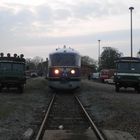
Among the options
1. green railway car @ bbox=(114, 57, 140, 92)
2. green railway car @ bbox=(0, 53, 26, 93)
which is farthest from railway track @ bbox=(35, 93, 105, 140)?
green railway car @ bbox=(114, 57, 140, 92)

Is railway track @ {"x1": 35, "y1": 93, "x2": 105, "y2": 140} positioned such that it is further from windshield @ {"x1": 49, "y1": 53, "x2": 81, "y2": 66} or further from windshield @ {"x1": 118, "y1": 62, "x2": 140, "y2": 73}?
windshield @ {"x1": 118, "y1": 62, "x2": 140, "y2": 73}

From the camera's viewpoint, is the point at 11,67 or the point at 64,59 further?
the point at 64,59

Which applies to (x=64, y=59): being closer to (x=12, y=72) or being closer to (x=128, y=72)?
(x=12, y=72)

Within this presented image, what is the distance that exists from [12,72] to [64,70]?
3.77m

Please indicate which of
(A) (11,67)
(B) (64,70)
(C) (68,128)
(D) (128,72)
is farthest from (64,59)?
(C) (68,128)

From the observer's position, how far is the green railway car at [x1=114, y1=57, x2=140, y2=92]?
121 feet

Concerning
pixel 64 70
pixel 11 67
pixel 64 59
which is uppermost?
pixel 64 59

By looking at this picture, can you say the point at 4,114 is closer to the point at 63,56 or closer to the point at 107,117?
the point at 107,117

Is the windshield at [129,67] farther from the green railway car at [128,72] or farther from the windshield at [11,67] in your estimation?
the windshield at [11,67]

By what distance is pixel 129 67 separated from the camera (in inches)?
1469

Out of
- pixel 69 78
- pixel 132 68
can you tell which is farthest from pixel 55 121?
pixel 132 68

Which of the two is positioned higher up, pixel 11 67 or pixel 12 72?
pixel 11 67

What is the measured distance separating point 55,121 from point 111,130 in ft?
11.1

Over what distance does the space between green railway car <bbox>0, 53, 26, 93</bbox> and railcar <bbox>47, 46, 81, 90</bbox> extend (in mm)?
2086
